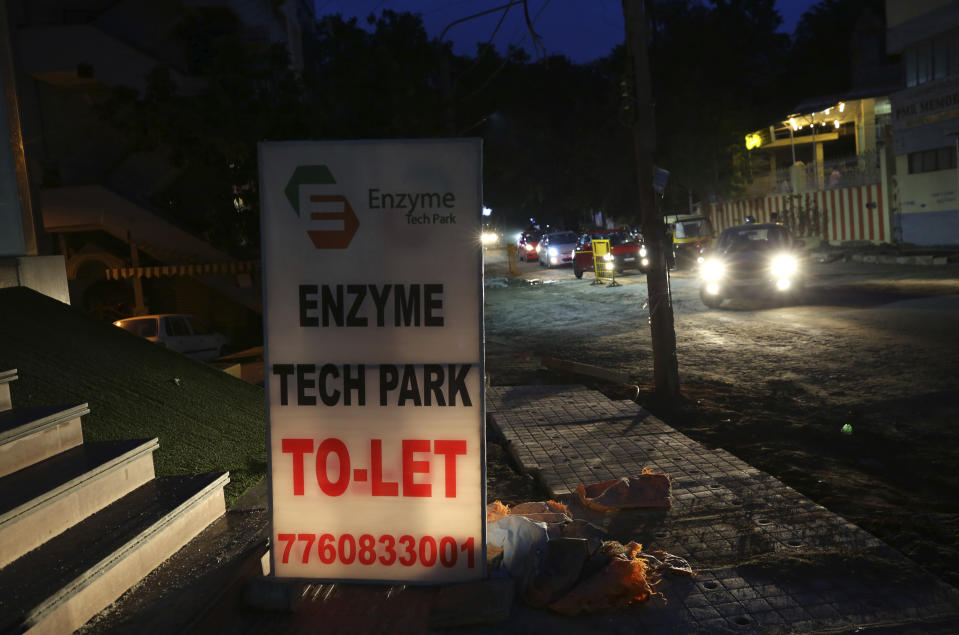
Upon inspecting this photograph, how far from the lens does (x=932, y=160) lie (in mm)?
28938

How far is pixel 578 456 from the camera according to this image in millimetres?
6609

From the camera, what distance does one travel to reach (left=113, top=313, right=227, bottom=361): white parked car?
1584 cm

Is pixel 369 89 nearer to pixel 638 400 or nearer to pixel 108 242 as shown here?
pixel 108 242

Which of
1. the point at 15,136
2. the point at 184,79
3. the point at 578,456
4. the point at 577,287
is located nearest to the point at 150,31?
the point at 184,79

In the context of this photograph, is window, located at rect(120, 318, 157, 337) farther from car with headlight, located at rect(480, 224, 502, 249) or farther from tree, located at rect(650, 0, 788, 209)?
car with headlight, located at rect(480, 224, 502, 249)

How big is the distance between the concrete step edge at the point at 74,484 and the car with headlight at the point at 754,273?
1511 cm

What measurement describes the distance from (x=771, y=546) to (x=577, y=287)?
22384mm

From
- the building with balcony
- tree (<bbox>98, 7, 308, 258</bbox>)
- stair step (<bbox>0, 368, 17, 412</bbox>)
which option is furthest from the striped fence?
stair step (<bbox>0, 368, 17, 412</bbox>)

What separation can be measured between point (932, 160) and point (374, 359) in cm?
3152

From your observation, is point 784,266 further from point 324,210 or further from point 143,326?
point 324,210

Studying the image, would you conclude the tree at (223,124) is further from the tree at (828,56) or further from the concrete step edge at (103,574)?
the tree at (828,56)

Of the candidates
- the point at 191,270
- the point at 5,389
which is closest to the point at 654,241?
the point at 5,389

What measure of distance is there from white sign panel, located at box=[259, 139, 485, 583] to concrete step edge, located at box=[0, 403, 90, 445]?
156 centimetres

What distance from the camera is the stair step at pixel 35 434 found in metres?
4.09
